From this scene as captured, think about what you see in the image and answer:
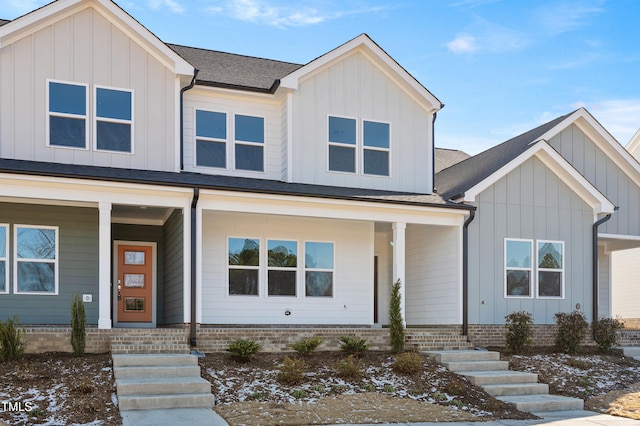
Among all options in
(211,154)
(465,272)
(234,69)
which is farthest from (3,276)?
(465,272)

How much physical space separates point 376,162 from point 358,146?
0.62 metres

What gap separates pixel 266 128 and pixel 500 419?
8.74 metres

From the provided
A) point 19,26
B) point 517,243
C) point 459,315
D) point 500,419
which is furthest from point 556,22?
point 19,26

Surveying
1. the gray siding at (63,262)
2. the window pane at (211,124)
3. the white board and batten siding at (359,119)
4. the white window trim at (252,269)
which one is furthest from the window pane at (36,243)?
the white board and batten siding at (359,119)

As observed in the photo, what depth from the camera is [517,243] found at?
16.6 meters

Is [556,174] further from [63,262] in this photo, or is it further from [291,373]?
[63,262]

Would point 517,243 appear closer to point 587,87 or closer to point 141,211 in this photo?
point 587,87

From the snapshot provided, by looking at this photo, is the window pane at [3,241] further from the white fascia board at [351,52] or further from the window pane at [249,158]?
the white fascia board at [351,52]

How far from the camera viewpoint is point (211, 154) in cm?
1580

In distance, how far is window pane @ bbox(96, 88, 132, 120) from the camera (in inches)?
571

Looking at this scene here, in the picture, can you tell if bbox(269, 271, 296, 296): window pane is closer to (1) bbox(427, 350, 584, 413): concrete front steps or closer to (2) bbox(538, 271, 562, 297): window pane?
(1) bbox(427, 350, 584, 413): concrete front steps

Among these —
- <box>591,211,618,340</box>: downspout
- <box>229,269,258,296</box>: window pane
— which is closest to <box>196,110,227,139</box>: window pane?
<box>229,269,258,296</box>: window pane

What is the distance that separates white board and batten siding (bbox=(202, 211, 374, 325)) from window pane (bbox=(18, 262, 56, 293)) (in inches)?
126

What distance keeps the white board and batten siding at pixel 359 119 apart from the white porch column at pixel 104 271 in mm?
4685
